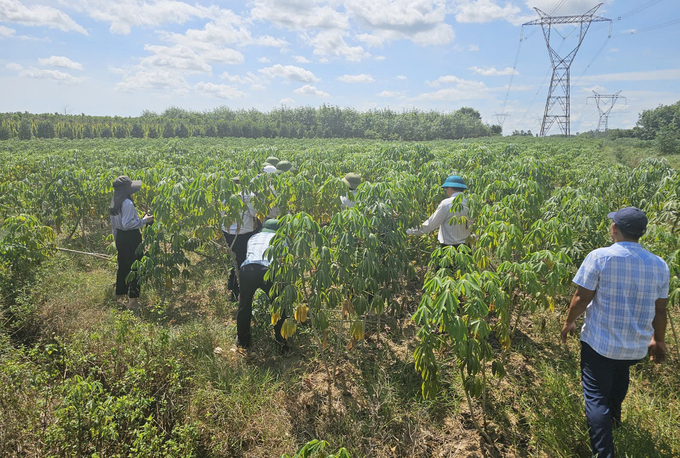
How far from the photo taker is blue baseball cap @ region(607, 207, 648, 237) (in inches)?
88.4

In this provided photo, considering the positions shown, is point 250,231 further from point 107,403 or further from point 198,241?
point 107,403

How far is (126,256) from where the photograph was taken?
16.5ft

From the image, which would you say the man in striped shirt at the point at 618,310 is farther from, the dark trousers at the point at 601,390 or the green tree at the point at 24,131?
the green tree at the point at 24,131

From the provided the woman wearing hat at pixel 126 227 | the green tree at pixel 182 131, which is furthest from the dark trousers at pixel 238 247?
the green tree at pixel 182 131

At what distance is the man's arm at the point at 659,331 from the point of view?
2.31m

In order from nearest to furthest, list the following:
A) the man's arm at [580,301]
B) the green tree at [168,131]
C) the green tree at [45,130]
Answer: the man's arm at [580,301], the green tree at [45,130], the green tree at [168,131]

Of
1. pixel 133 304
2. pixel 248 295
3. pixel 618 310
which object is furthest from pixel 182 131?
pixel 618 310

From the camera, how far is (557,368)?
346 cm

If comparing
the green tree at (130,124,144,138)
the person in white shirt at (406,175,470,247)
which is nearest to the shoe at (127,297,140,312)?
the person in white shirt at (406,175,470,247)

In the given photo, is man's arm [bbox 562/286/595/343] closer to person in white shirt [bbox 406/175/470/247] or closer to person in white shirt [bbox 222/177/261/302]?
person in white shirt [bbox 406/175/470/247]

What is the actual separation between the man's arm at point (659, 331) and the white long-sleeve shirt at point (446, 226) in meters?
2.01

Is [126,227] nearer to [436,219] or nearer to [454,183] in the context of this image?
[436,219]

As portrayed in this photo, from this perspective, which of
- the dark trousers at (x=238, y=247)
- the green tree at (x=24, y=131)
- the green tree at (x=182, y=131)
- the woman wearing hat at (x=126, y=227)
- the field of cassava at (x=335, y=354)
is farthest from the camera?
the green tree at (x=182, y=131)

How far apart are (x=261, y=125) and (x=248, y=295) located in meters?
51.6
